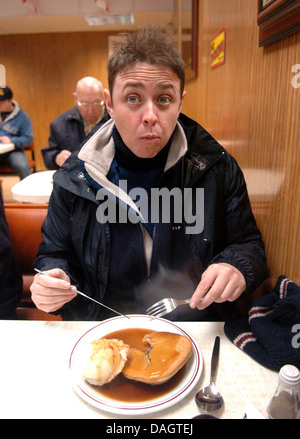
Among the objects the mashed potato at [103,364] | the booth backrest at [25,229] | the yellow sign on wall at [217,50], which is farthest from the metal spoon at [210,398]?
the yellow sign on wall at [217,50]

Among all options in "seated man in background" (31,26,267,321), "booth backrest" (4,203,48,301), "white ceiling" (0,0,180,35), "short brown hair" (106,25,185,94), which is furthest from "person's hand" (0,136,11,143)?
"short brown hair" (106,25,185,94)

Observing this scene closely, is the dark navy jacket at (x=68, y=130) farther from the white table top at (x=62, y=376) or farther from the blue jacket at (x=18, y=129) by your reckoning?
the white table top at (x=62, y=376)

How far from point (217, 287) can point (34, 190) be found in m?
1.77

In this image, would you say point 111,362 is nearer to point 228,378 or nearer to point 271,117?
point 228,378

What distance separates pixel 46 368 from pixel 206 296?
41 cm

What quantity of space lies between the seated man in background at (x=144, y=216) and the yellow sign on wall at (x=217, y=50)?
0.78 meters

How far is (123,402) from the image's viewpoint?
2.15 feet

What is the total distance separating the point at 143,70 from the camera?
971 millimetres

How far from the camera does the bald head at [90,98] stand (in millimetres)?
3109

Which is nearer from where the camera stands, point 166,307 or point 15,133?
point 166,307

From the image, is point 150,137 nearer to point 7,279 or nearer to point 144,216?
point 144,216

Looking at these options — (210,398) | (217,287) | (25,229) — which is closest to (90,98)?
(25,229)
